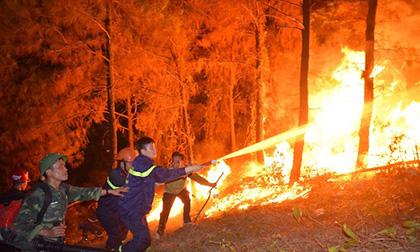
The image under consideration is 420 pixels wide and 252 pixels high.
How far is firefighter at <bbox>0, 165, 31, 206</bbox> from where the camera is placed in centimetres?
665

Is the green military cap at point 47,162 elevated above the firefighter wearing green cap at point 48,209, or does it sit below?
above

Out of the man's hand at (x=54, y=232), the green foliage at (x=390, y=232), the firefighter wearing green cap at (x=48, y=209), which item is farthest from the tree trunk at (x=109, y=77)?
the green foliage at (x=390, y=232)

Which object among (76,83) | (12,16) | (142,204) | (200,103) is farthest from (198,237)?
(200,103)

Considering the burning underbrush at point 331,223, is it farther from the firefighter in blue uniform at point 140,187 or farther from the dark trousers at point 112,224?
the firefighter in blue uniform at point 140,187

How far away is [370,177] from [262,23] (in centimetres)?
902

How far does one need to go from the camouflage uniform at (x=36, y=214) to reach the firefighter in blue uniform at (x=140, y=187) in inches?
36.9

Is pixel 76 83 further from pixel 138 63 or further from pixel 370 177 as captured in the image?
pixel 370 177

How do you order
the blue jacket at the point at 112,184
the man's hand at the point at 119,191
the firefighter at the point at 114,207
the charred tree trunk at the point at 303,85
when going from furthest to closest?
the charred tree trunk at the point at 303,85
the firefighter at the point at 114,207
the blue jacket at the point at 112,184
the man's hand at the point at 119,191

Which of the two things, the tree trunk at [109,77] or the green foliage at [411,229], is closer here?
the green foliage at [411,229]

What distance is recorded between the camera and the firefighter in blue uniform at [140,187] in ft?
20.8

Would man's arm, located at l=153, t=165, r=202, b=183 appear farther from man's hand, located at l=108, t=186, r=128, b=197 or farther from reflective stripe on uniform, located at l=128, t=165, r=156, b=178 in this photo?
man's hand, located at l=108, t=186, r=128, b=197

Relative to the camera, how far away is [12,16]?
15.9 m

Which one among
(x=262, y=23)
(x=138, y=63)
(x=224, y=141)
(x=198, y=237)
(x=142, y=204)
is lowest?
(x=224, y=141)

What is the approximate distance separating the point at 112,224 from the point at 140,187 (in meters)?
1.63
